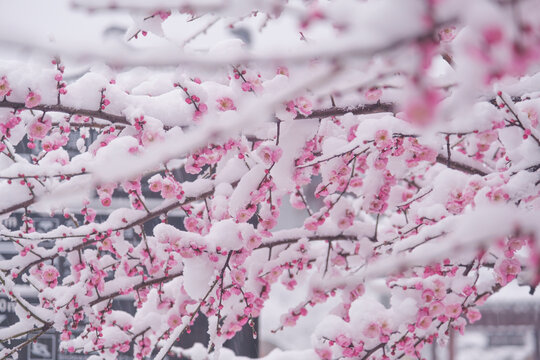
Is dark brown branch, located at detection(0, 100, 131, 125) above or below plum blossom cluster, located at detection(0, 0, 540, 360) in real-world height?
above

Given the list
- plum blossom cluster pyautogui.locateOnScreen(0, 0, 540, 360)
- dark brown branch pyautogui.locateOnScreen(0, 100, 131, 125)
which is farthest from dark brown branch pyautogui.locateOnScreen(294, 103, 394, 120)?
dark brown branch pyautogui.locateOnScreen(0, 100, 131, 125)

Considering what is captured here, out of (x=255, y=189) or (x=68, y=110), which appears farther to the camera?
(x=255, y=189)

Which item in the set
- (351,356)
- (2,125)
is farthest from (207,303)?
(2,125)

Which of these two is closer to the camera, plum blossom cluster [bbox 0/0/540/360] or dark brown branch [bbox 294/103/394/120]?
plum blossom cluster [bbox 0/0/540/360]

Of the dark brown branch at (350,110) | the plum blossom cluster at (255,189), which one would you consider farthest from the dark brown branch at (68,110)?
the dark brown branch at (350,110)

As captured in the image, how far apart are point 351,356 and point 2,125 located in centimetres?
224

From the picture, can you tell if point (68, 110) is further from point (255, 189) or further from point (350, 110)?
point (350, 110)

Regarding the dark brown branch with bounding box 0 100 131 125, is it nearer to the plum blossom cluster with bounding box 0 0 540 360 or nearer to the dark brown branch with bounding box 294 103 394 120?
the plum blossom cluster with bounding box 0 0 540 360

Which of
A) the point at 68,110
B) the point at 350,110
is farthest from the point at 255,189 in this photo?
the point at 68,110

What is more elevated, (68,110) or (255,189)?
(68,110)

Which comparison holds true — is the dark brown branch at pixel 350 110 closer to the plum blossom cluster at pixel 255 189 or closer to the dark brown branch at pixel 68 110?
the plum blossom cluster at pixel 255 189

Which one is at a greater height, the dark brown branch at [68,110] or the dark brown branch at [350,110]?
the dark brown branch at [68,110]

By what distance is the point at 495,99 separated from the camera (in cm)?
231

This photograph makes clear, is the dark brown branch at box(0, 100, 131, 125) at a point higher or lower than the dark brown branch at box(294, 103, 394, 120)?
higher
